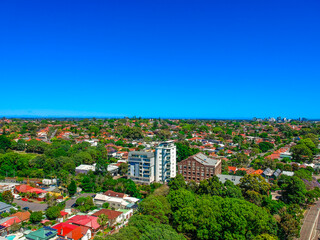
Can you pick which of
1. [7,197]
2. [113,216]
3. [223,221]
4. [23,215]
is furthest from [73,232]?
[223,221]

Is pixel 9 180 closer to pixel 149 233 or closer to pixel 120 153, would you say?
pixel 120 153

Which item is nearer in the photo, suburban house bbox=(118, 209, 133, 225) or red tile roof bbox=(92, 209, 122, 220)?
red tile roof bbox=(92, 209, 122, 220)

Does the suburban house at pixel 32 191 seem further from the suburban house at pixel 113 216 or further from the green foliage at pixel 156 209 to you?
the green foliage at pixel 156 209

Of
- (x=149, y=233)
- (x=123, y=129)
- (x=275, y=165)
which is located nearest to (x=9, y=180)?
(x=149, y=233)

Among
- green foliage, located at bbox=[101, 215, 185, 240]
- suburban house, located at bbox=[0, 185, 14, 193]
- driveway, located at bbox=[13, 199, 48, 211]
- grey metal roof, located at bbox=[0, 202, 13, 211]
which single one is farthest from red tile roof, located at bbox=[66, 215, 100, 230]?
suburban house, located at bbox=[0, 185, 14, 193]

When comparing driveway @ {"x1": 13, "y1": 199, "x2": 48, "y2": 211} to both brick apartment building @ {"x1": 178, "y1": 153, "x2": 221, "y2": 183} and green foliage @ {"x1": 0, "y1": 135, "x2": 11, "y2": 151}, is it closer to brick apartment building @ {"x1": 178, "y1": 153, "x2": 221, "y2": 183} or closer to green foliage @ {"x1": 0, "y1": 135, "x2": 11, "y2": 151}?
brick apartment building @ {"x1": 178, "y1": 153, "x2": 221, "y2": 183}

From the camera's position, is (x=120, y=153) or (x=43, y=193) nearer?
(x=43, y=193)
